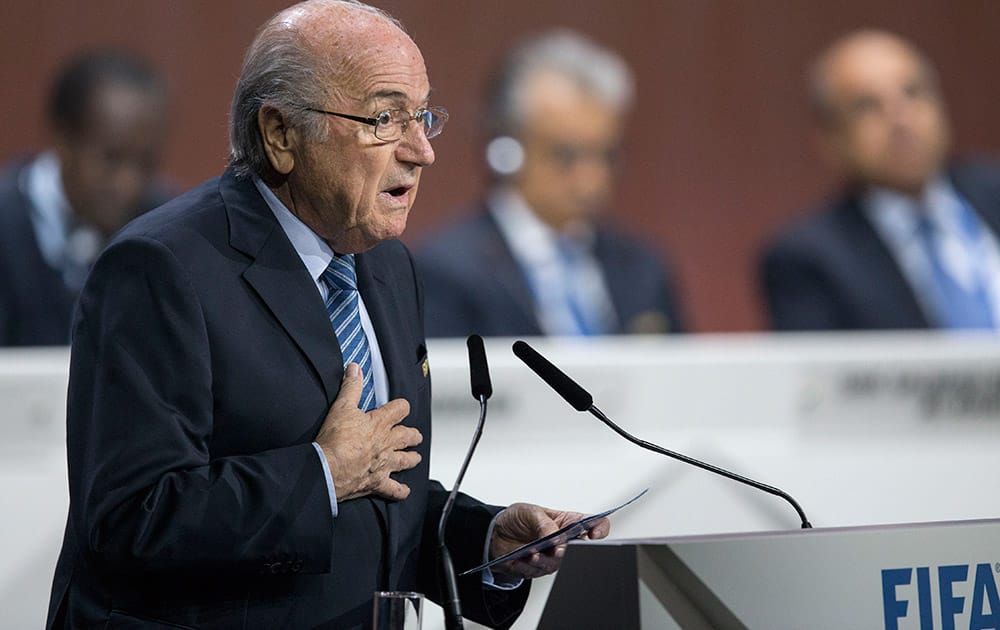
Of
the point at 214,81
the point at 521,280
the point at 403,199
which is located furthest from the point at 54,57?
the point at 403,199

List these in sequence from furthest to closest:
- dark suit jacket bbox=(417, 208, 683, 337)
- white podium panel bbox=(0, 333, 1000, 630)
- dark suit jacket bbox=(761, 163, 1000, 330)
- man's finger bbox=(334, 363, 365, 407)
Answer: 1. dark suit jacket bbox=(761, 163, 1000, 330)
2. dark suit jacket bbox=(417, 208, 683, 337)
3. white podium panel bbox=(0, 333, 1000, 630)
4. man's finger bbox=(334, 363, 365, 407)

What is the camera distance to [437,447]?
4.31 meters

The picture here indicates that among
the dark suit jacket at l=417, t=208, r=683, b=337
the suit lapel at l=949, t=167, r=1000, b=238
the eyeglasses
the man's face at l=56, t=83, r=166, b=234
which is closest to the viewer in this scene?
the eyeglasses

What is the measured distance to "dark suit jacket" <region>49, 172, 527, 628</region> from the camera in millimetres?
1690

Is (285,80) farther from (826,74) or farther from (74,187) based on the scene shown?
(826,74)

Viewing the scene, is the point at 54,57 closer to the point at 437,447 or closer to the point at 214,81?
the point at 214,81

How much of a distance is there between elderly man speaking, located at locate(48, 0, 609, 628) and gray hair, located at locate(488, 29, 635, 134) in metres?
3.05

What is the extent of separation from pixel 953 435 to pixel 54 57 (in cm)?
352

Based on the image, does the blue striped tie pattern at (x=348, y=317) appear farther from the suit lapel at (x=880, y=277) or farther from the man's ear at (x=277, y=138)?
the suit lapel at (x=880, y=277)

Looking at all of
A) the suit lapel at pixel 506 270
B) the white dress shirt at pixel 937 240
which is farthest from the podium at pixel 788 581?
the white dress shirt at pixel 937 240

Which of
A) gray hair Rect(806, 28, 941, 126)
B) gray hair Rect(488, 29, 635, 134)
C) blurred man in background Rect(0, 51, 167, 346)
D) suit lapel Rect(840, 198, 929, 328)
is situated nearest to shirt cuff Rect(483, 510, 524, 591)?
blurred man in background Rect(0, 51, 167, 346)

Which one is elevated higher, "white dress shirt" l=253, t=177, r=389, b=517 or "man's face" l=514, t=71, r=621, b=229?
"man's face" l=514, t=71, r=621, b=229

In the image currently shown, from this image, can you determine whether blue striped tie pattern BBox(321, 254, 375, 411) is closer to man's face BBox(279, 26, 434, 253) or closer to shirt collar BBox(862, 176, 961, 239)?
man's face BBox(279, 26, 434, 253)

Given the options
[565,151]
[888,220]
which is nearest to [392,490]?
[565,151]
